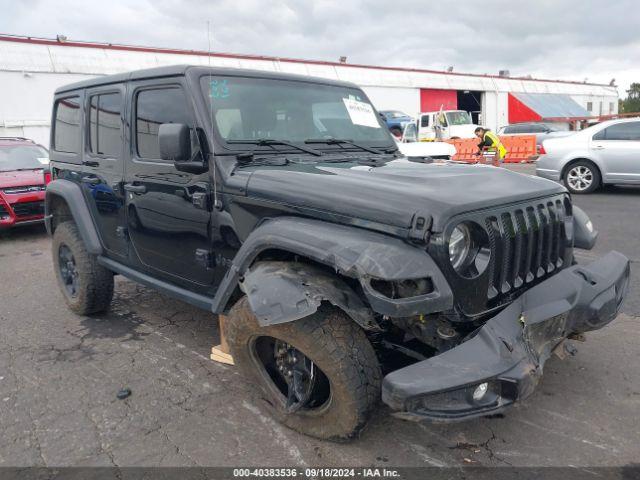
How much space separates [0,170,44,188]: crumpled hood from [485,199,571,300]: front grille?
7995 mm

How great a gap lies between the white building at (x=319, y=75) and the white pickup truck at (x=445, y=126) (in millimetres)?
4769

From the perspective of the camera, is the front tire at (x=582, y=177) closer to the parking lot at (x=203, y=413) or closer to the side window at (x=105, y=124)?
the parking lot at (x=203, y=413)

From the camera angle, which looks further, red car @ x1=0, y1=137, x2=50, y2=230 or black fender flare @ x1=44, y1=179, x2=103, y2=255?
red car @ x1=0, y1=137, x2=50, y2=230

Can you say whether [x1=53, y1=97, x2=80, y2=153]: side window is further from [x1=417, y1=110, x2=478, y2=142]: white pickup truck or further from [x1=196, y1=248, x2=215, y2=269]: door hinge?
[x1=417, y1=110, x2=478, y2=142]: white pickup truck

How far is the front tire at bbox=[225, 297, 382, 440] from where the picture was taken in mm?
2334

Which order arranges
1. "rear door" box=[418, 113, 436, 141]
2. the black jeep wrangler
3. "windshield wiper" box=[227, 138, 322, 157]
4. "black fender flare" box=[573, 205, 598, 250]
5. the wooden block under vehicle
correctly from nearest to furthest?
the black jeep wrangler, "windshield wiper" box=[227, 138, 322, 157], "black fender flare" box=[573, 205, 598, 250], the wooden block under vehicle, "rear door" box=[418, 113, 436, 141]

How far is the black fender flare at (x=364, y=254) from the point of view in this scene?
82.2 inches

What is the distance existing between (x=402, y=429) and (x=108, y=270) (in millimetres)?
2800

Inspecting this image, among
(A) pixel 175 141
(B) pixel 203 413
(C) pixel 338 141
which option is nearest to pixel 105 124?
(A) pixel 175 141

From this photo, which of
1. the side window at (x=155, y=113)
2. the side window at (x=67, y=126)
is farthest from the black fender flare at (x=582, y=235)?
the side window at (x=67, y=126)

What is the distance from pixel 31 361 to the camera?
147 inches

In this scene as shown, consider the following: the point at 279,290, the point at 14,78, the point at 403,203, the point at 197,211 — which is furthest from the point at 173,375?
the point at 14,78

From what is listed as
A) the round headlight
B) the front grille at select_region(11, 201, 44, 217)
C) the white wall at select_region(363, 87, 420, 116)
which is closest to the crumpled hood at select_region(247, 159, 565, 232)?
the round headlight

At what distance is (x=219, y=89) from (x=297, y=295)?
1.57 m
